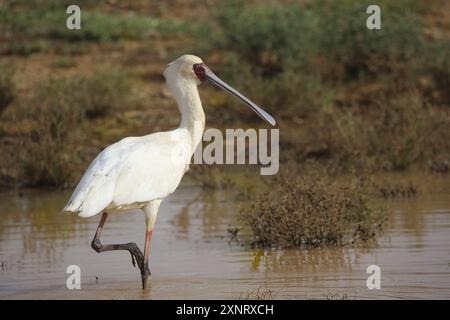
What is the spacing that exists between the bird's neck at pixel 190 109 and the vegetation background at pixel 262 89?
1.04 m

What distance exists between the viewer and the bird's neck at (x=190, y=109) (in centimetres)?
920

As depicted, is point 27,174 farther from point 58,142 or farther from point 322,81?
point 322,81

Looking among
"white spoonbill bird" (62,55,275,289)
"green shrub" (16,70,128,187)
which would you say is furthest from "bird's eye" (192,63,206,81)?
"green shrub" (16,70,128,187)

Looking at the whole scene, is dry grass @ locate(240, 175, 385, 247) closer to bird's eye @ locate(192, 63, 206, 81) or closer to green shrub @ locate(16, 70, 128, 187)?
bird's eye @ locate(192, 63, 206, 81)

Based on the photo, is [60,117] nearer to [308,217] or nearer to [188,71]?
[188,71]

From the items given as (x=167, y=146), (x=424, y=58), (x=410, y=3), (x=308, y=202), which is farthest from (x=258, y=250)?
(x=410, y=3)

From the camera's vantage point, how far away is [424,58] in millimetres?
16859

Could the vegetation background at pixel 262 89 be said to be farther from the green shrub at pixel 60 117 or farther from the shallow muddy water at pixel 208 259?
the shallow muddy water at pixel 208 259

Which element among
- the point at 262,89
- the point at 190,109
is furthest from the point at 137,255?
the point at 262,89

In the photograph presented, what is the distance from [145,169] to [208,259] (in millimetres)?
1307

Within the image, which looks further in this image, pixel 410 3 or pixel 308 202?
pixel 410 3

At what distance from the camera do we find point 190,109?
922cm

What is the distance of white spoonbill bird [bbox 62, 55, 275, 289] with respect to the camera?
834cm
